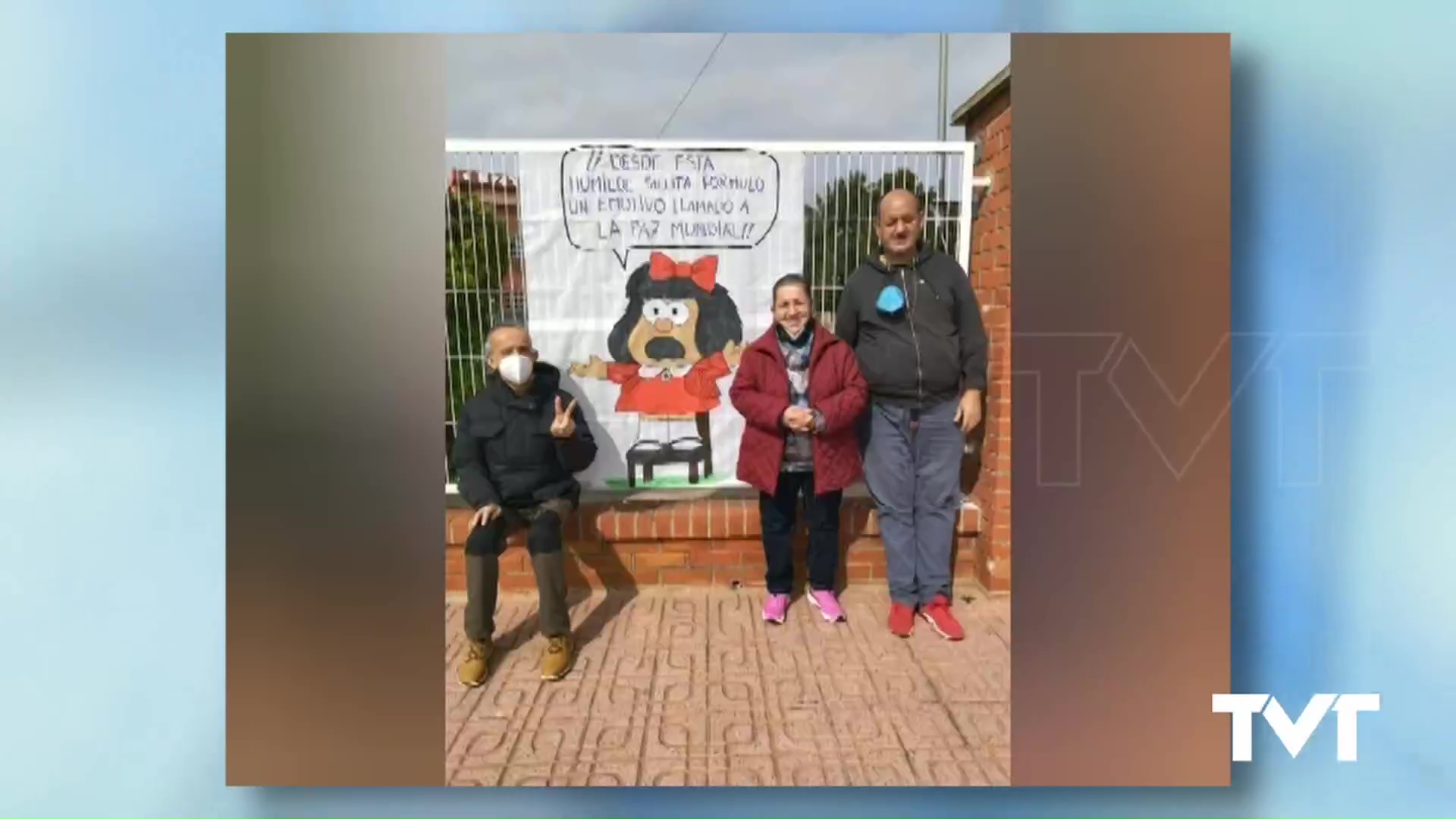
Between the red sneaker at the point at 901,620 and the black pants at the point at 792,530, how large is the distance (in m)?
0.21

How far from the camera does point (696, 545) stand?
112 inches

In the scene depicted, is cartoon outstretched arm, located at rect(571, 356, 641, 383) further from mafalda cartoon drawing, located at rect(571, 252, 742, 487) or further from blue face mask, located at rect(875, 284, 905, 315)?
blue face mask, located at rect(875, 284, 905, 315)

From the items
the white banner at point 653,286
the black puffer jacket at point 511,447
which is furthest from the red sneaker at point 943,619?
the black puffer jacket at point 511,447

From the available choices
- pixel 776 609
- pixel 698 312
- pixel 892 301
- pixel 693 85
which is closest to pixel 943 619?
pixel 776 609

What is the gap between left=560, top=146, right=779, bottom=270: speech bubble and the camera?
8.62 ft

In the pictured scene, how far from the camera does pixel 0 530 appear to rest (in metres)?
2.40

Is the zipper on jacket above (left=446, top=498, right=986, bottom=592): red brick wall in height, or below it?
above

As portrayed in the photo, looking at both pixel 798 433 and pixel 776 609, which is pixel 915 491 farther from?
pixel 776 609

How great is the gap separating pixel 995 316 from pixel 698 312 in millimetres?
909

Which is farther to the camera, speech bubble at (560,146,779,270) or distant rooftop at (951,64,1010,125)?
speech bubble at (560,146,779,270)

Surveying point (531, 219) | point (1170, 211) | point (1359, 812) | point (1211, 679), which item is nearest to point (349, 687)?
point (531, 219)

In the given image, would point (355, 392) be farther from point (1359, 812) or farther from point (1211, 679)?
point (1359, 812)

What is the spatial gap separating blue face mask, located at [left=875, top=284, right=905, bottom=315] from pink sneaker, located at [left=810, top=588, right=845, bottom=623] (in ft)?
2.97

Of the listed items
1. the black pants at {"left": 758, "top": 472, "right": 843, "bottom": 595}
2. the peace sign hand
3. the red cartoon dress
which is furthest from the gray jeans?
the peace sign hand
